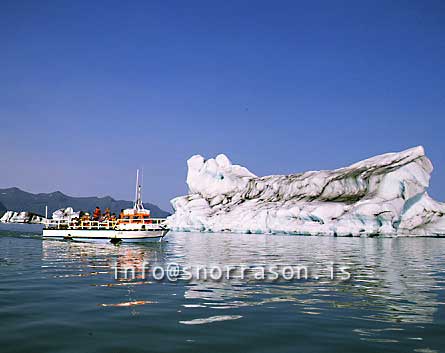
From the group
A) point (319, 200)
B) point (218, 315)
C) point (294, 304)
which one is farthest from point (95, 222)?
point (319, 200)

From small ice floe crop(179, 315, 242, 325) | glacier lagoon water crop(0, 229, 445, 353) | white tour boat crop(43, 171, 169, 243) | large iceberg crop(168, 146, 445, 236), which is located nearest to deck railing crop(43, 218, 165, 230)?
white tour boat crop(43, 171, 169, 243)

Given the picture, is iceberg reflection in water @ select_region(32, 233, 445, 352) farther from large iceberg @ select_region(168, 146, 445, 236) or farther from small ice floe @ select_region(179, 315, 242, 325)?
large iceberg @ select_region(168, 146, 445, 236)

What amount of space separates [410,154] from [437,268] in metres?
66.8

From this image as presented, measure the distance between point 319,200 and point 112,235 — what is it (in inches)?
2310

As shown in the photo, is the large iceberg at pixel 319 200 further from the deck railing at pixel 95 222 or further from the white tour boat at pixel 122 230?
the white tour boat at pixel 122 230

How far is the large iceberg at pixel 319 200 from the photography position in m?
80.6

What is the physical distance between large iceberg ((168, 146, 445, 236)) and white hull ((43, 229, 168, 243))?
43.9 metres

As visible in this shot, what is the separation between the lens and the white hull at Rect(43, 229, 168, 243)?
52781 mm

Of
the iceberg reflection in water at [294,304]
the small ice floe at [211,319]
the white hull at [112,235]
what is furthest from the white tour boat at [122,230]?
the small ice floe at [211,319]

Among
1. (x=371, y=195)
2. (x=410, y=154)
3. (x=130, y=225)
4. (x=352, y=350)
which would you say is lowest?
(x=352, y=350)

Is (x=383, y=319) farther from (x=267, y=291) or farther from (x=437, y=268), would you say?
(x=437, y=268)

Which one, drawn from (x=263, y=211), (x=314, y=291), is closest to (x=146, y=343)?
(x=314, y=291)

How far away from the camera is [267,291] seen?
1581 centimetres

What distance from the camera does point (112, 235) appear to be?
2096 inches
